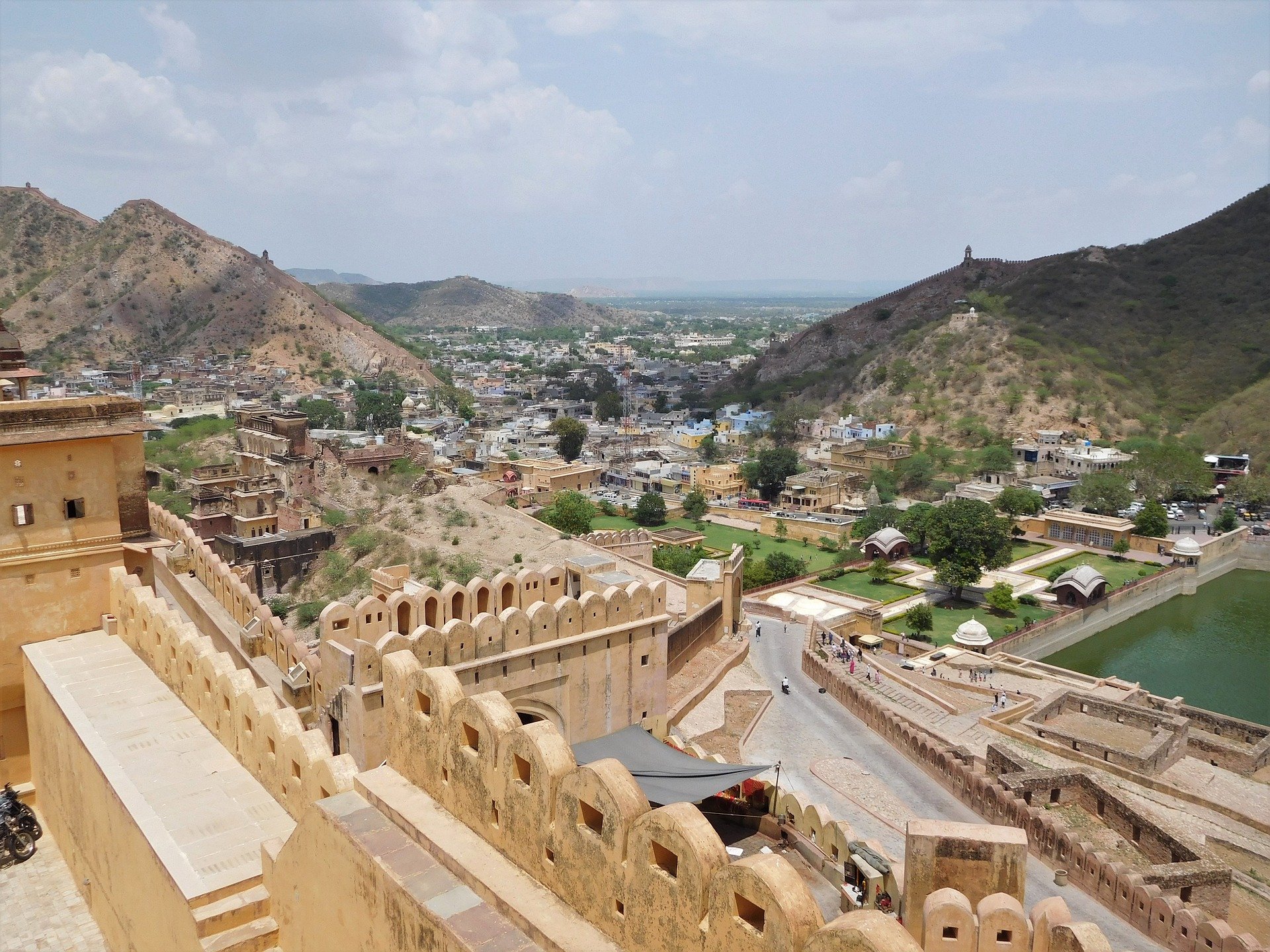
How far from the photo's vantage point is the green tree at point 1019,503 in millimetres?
49812

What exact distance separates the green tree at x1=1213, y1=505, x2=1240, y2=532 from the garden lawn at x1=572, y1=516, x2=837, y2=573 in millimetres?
19169

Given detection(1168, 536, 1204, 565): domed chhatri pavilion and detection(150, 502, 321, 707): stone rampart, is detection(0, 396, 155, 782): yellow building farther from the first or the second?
detection(1168, 536, 1204, 565): domed chhatri pavilion

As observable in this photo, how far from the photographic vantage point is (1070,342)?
80688 millimetres

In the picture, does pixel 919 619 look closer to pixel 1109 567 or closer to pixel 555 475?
pixel 1109 567

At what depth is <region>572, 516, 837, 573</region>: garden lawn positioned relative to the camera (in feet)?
151

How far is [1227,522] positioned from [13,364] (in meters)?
51.1

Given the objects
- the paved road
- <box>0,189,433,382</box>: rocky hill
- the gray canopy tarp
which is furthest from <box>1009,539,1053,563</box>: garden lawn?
<box>0,189,433,382</box>: rocky hill

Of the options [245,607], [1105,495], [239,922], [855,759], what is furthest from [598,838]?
[1105,495]

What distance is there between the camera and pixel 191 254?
4281 inches

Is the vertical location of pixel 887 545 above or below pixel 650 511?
above

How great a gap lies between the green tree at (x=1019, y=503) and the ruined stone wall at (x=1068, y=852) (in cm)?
2992

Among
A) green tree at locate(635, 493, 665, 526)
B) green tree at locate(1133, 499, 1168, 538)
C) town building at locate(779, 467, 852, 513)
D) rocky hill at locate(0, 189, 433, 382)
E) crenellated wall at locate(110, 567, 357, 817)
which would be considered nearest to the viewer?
crenellated wall at locate(110, 567, 357, 817)

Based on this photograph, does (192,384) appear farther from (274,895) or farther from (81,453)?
(274,895)

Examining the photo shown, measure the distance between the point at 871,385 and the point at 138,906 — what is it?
3283 inches
